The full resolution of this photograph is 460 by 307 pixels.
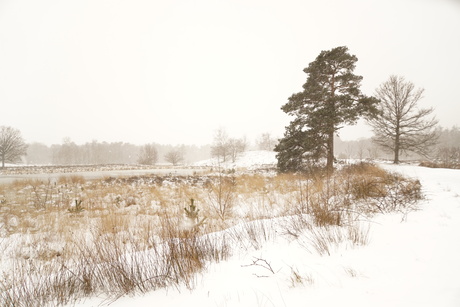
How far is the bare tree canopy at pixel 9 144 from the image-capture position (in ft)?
114

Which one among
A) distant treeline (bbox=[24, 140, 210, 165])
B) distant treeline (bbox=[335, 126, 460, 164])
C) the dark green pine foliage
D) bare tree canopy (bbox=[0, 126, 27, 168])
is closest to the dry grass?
distant treeline (bbox=[335, 126, 460, 164])

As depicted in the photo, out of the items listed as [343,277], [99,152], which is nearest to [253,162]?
[343,277]

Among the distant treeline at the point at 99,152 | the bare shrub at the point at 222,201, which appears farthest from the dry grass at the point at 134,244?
the distant treeline at the point at 99,152

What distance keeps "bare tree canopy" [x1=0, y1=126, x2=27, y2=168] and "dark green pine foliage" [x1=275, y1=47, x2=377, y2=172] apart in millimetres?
48264

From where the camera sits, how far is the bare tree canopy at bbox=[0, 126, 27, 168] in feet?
114

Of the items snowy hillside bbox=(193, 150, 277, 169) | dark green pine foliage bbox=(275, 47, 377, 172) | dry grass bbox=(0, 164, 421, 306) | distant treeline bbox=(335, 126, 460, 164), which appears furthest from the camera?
snowy hillside bbox=(193, 150, 277, 169)

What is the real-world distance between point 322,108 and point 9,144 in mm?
52280

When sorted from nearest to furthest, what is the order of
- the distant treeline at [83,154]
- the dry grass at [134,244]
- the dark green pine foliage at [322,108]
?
1. the dry grass at [134,244]
2. the dark green pine foliage at [322,108]
3. the distant treeline at [83,154]

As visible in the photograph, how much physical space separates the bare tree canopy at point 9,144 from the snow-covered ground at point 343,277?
5043cm

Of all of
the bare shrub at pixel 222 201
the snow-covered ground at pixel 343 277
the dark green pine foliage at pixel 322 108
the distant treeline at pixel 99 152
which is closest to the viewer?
the snow-covered ground at pixel 343 277

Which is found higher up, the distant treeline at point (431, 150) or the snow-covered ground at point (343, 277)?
the distant treeline at point (431, 150)

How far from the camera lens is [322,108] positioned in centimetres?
1140

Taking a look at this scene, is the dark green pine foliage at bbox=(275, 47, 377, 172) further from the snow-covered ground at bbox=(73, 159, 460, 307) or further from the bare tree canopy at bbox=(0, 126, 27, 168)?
the bare tree canopy at bbox=(0, 126, 27, 168)

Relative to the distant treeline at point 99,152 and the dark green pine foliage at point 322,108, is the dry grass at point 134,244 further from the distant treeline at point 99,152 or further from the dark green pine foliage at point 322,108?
the distant treeline at point 99,152
